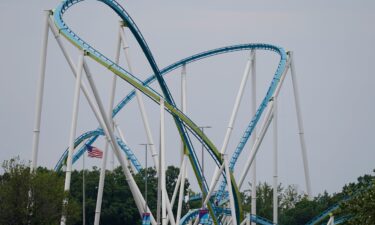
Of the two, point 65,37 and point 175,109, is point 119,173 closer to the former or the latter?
point 175,109

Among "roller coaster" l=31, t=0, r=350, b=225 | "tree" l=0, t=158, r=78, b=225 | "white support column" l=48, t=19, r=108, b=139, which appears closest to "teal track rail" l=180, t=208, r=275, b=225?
"roller coaster" l=31, t=0, r=350, b=225

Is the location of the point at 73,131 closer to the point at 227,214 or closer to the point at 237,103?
the point at 237,103

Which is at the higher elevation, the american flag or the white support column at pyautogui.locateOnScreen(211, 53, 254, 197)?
the white support column at pyautogui.locateOnScreen(211, 53, 254, 197)

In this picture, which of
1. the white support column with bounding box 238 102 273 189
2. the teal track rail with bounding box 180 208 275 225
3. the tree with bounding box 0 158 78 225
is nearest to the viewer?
the tree with bounding box 0 158 78 225

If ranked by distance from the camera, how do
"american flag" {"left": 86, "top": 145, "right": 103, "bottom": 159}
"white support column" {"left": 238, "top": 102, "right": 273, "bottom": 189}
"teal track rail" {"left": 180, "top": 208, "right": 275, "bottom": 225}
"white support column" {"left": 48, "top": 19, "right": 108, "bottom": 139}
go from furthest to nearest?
"teal track rail" {"left": 180, "top": 208, "right": 275, "bottom": 225} → "white support column" {"left": 238, "top": 102, "right": 273, "bottom": 189} → "american flag" {"left": 86, "top": 145, "right": 103, "bottom": 159} → "white support column" {"left": 48, "top": 19, "right": 108, "bottom": 139}

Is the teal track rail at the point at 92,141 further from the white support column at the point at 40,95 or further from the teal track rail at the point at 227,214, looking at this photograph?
the white support column at the point at 40,95

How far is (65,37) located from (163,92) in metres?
11.1

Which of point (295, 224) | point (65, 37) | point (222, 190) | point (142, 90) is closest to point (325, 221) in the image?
point (222, 190)

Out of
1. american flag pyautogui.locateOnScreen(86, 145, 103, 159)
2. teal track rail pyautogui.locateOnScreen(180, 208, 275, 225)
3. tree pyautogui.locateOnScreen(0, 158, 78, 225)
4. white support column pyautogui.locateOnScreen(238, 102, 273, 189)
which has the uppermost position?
white support column pyautogui.locateOnScreen(238, 102, 273, 189)

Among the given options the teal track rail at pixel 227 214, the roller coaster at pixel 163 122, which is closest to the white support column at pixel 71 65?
the roller coaster at pixel 163 122

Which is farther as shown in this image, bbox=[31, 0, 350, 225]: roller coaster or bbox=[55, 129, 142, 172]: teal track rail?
bbox=[55, 129, 142, 172]: teal track rail

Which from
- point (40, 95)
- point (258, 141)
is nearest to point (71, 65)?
point (40, 95)

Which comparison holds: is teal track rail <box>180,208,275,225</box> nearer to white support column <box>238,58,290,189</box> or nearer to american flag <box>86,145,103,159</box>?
white support column <box>238,58,290,189</box>

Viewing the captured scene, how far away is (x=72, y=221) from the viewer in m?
46.4
